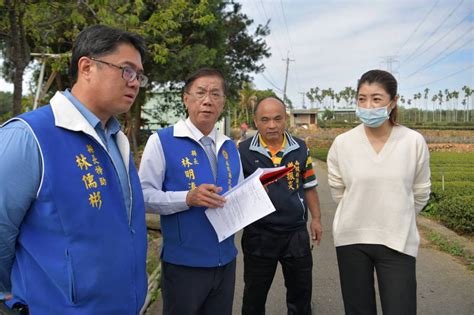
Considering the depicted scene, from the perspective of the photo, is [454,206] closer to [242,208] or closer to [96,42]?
[242,208]

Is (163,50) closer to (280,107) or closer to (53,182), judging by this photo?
(280,107)

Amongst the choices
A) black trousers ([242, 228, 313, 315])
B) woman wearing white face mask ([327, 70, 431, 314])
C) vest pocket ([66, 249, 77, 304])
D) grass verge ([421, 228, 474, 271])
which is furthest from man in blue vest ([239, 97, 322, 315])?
grass verge ([421, 228, 474, 271])

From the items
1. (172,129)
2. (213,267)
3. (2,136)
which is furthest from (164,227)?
(2,136)

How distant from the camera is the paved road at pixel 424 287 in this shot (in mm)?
3572

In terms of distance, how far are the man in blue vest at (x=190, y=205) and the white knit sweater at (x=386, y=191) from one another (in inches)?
28.9

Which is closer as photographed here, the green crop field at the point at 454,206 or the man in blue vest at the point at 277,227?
the man in blue vest at the point at 277,227

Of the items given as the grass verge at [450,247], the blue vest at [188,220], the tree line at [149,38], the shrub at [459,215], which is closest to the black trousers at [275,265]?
the blue vest at [188,220]

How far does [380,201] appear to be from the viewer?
2.28m

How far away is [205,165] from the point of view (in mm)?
2252

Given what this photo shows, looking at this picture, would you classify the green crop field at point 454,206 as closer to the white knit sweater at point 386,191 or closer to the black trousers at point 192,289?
the white knit sweater at point 386,191

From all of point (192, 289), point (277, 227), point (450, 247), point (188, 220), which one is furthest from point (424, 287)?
point (188, 220)

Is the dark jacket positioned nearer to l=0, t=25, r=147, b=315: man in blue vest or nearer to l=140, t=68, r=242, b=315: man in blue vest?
l=140, t=68, r=242, b=315: man in blue vest

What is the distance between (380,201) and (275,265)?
3.28 ft

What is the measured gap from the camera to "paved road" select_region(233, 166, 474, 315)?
3.57m
